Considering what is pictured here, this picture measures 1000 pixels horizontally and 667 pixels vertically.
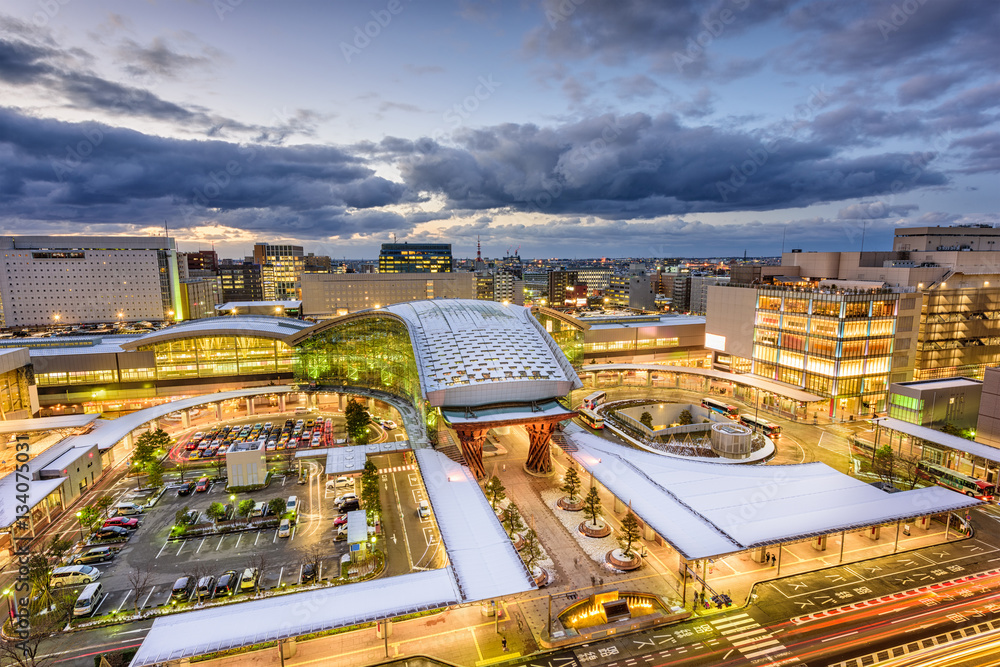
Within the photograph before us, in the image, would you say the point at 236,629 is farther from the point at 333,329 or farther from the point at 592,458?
the point at 333,329

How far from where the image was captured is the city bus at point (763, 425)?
213 feet

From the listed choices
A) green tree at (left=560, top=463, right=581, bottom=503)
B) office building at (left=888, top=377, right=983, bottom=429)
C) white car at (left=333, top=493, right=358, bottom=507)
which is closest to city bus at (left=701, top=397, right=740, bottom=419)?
office building at (left=888, top=377, right=983, bottom=429)

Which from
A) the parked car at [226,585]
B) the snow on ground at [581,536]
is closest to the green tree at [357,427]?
the snow on ground at [581,536]

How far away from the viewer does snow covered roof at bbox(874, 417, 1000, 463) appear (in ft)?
159

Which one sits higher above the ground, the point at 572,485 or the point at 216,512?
the point at 572,485

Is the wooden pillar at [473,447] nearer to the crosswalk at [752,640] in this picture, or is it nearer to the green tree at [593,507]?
the green tree at [593,507]

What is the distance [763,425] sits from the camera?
218 ft

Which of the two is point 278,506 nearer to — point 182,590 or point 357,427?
point 182,590

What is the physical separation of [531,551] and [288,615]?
17828 mm

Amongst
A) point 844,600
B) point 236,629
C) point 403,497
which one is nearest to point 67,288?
point 403,497

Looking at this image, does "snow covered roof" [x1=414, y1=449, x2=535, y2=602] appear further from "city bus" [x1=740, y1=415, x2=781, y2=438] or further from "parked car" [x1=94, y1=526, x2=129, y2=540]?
"city bus" [x1=740, y1=415, x2=781, y2=438]

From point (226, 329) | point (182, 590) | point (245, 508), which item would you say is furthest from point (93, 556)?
point (226, 329)

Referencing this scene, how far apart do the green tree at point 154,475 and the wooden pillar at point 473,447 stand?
31.1m

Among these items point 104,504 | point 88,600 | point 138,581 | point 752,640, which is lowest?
point 138,581
